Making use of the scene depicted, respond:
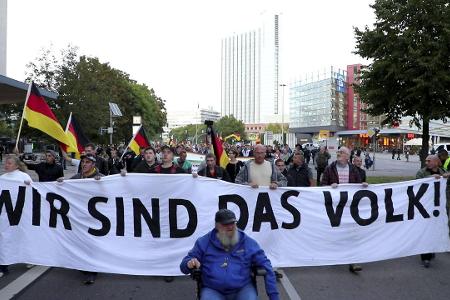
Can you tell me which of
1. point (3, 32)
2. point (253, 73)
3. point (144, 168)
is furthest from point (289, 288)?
point (253, 73)

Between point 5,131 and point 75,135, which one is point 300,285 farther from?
point 5,131

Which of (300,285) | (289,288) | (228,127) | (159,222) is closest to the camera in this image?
(289,288)

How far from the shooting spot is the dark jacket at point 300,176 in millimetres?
8219

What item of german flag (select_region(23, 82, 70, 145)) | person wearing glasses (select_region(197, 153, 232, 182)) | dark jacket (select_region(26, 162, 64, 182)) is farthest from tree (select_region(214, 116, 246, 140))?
dark jacket (select_region(26, 162, 64, 182))

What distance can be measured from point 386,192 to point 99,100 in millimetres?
28936

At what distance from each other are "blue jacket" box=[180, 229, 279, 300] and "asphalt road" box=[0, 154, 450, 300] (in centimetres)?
151

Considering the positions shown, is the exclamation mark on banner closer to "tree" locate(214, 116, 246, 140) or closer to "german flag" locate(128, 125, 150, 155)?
"german flag" locate(128, 125, 150, 155)

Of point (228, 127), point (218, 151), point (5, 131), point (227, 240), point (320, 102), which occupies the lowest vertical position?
point (227, 240)

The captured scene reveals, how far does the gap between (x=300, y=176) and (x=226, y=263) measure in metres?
4.72

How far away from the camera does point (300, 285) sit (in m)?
5.55

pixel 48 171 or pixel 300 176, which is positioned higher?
pixel 48 171

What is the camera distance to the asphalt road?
5176mm

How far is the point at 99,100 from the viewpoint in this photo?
32875 millimetres

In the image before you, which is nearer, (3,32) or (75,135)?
(75,135)
